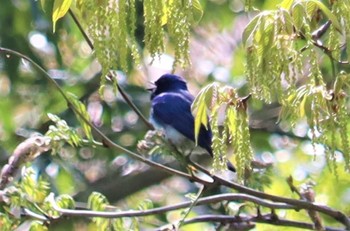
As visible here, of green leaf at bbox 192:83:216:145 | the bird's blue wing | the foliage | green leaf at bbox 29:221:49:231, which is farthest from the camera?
the bird's blue wing

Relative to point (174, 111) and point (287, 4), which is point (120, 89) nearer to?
point (287, 4)

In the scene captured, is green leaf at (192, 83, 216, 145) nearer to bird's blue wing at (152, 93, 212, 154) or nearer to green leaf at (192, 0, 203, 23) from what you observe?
green leaf at (192, 0, 203, 23)

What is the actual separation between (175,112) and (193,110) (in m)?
2.93

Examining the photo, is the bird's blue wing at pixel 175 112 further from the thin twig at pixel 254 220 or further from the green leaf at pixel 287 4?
the green leaf at pixel 287 4

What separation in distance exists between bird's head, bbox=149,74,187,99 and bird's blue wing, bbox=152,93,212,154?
0.11 metres

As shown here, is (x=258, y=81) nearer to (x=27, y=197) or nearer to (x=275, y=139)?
(x=27, y=197)

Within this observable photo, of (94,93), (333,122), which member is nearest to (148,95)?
(94,93)

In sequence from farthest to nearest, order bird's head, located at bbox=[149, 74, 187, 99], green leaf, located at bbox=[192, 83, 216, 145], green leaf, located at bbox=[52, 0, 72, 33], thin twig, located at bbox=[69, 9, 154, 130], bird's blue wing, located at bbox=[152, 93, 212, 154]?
bird's head, located at bbox=[149, 74, 187, 99] → bird's blue wing, located at bbox=[152, 93, 212, 154] → thin twig, located at bbox=[69, 9, 154, 130] → green leaf, located at bbox=[192, 83, 216, 145] → green leaf, located at bbox=[52, 0, 72, 33]

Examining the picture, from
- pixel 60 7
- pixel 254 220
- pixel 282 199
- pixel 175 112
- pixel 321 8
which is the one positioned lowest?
pixel 175 112

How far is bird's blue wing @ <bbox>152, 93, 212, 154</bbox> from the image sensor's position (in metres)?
5.08

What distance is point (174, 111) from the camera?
5.23 m

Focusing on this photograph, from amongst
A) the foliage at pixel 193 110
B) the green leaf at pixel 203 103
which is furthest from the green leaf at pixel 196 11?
the green leaf at pixel 203 103

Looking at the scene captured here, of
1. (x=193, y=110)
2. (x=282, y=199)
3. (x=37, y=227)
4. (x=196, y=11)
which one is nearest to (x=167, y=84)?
(x=37, y=227)

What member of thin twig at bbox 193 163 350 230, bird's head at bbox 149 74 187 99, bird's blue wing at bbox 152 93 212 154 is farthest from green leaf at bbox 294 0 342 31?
bird's head at bbox 149 74 187 99
